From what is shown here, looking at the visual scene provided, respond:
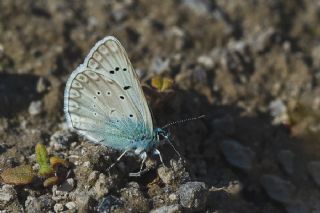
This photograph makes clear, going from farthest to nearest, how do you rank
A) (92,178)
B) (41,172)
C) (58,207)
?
(41,172) < (92,178) < (58,207)

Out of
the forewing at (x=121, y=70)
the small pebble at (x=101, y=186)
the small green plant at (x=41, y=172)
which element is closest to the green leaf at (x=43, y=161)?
the small green plant at (x=41, y=172)

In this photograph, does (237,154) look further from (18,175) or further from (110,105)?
(18,175)

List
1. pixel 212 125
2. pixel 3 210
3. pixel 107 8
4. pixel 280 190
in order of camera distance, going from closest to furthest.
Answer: pixel 3 210
pixel 280 190
pixel 212 125
pixel 107 8

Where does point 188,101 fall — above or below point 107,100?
above

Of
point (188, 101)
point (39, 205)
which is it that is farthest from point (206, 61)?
point (39, 205)

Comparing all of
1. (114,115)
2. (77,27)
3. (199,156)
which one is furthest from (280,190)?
(77,27)

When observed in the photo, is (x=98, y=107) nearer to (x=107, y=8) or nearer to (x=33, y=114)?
(x=33, y=114)

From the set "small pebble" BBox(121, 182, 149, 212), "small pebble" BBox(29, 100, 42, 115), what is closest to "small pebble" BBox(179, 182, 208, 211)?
"small pebble" BBox(121, 182, 149, 212)
